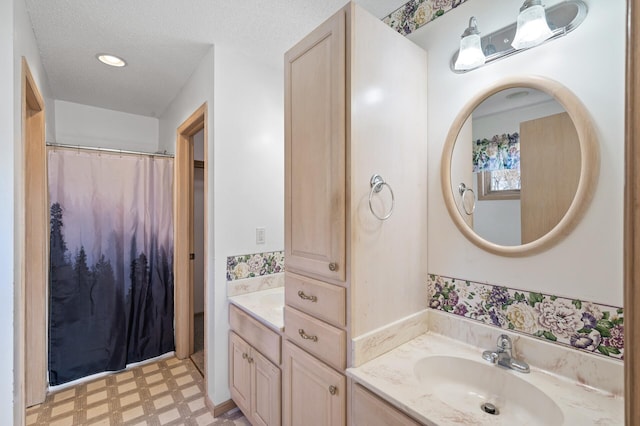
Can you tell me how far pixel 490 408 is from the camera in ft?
3.32

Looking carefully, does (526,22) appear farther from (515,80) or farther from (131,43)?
(131,43)

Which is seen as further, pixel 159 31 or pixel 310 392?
pixel 159 31

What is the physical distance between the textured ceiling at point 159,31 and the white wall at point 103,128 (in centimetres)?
59

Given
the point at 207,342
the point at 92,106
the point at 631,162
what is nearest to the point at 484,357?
the point at 631,162

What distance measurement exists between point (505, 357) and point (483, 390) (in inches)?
5.9

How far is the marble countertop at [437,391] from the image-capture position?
825 millimetres

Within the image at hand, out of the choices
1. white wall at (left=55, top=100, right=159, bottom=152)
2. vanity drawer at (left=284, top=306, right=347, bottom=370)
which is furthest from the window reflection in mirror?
white wall at (left=55, top=100, right=159, bottom=152)

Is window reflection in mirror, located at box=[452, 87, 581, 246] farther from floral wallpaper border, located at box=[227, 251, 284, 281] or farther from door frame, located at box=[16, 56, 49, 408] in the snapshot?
door frame, located at box=[16, 56, 49, 408]

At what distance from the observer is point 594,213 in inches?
38.3

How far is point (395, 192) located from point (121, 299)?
244cm

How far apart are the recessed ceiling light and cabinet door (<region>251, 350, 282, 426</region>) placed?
2.23 m

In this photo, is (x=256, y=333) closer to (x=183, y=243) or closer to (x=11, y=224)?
(x=11, y=224)

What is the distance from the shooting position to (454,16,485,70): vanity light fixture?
1198 mm

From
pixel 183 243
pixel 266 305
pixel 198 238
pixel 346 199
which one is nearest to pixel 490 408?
pixel 346 199
